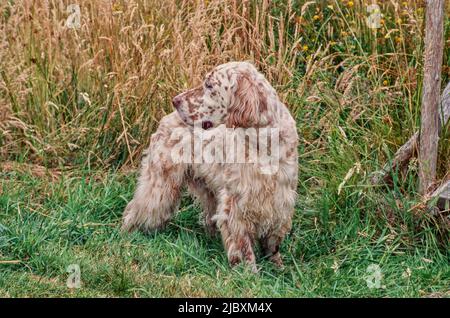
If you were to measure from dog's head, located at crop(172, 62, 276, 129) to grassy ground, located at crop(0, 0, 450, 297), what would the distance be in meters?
0.74

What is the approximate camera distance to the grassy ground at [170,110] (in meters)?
5.18

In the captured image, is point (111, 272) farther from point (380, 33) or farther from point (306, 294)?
point (380, 33)

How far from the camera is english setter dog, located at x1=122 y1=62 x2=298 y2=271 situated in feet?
16.9

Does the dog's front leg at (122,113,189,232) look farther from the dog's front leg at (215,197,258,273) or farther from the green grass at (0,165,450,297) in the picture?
the dog's front leg at (215,197,258,273)

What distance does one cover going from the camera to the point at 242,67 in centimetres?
519

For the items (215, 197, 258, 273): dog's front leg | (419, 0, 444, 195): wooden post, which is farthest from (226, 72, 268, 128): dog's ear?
(419, 0, 444, 195): wooden post

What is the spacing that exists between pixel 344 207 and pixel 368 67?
4.46 ft

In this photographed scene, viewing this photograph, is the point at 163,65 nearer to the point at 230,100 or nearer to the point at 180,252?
the point at 230,100

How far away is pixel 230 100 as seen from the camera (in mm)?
5188

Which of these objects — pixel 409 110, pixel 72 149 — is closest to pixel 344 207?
pixel 409 110

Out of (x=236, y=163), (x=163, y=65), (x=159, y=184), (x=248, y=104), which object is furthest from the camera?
(x=163, y=65)

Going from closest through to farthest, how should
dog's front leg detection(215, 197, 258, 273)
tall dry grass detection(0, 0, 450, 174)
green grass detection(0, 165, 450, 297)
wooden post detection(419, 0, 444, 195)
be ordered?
green grass detection(0, 165, 450, 297) → dog's front leg detection(215, 197, 258, 273) → wooden post detection(419, 0, 444, 195) → tall dry grass detection(0, 0, 450, 174)

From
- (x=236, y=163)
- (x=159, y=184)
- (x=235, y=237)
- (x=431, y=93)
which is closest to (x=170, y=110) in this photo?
(x=159, y=184)

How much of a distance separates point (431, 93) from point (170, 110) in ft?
6.26
